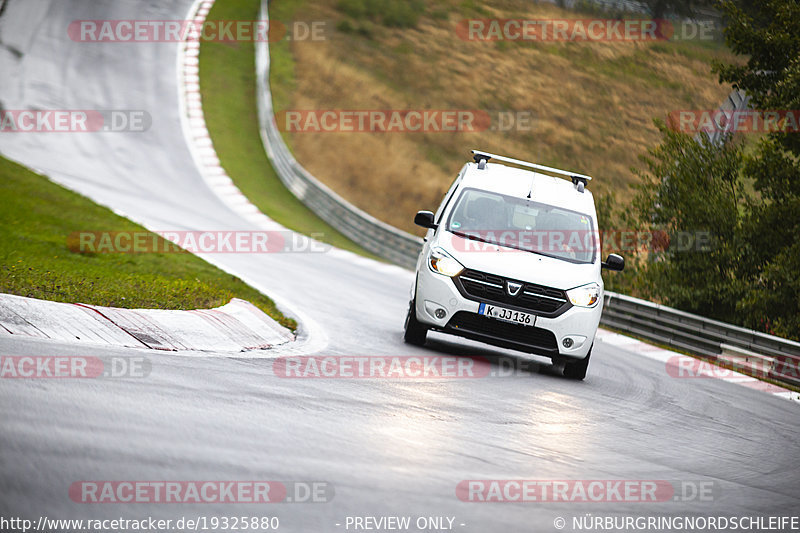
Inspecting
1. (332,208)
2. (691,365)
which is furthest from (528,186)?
(332,208)

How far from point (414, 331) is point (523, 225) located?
181 centimetres

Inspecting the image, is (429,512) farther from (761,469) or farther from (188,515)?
(761,469)

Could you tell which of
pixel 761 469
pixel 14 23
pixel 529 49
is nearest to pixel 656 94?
pixel 529 49

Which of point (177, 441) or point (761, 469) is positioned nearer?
point (177, 441)

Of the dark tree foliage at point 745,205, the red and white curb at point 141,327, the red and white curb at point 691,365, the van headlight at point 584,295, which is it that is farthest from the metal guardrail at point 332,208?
the red and white curb at point 141,327

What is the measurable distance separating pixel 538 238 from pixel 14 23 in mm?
34131

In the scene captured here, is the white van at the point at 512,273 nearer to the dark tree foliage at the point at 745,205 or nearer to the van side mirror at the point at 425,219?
the van side mirror at the point at 425,219

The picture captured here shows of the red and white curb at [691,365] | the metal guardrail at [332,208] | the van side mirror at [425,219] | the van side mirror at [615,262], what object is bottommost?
the red and white curb at [691,365]

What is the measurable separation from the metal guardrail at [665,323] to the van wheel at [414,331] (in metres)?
7.50

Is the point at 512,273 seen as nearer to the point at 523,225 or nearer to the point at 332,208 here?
the point at 523,225

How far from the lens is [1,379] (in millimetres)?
6211

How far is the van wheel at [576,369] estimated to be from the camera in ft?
35.8

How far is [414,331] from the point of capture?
36.7 feet

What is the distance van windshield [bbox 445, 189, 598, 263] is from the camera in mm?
11094
